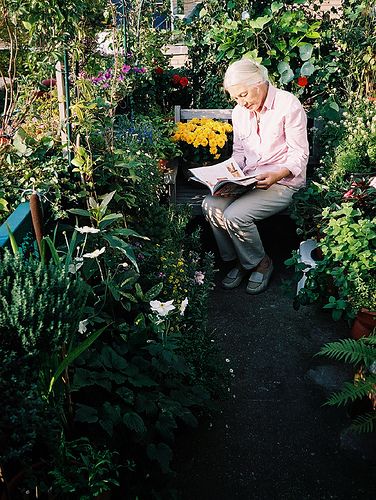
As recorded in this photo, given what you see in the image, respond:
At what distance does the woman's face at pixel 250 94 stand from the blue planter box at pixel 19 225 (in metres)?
1.90

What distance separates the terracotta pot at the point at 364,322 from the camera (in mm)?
3016

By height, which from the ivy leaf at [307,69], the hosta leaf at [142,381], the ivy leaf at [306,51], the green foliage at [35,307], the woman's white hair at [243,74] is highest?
the green foliage at [35,307]

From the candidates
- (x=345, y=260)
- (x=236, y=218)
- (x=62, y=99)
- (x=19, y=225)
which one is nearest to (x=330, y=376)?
(x=345, y=260)

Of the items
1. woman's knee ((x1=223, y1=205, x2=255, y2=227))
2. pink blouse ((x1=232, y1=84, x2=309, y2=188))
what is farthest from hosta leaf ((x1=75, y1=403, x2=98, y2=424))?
pink blouse ((x1=232, y1=84, x2=309, y2=188))

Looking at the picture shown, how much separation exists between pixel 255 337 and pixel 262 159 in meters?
1.38

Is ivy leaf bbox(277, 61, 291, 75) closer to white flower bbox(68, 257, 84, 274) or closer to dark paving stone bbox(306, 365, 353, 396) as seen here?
dark paving stone bbox(306, 365, 353, 396)

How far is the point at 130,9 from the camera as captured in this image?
17.8ft

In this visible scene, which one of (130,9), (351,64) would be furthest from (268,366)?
(130,9)

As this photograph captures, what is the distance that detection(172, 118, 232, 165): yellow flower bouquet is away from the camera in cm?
469

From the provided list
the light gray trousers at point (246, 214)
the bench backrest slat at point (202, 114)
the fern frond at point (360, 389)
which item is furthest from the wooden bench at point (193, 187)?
the fern frond at point (360, 389)

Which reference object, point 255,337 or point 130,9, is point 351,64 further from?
point 255,337

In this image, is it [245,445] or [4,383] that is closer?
[4,383]

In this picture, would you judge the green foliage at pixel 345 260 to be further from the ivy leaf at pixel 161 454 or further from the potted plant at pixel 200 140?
the potted plant at pixel 200 140

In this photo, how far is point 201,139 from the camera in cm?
469
